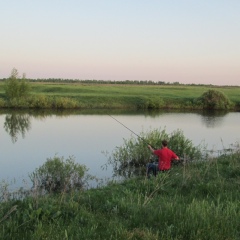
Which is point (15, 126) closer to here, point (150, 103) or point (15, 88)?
point (15, 88)

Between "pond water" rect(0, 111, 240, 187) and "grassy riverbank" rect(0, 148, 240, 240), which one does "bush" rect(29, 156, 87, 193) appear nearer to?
"pond water" rect(0, 111, 240, 187)

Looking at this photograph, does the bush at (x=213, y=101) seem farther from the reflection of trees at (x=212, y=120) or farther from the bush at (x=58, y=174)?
the bush at (x=58, y=174)

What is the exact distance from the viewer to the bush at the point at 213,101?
5788cm

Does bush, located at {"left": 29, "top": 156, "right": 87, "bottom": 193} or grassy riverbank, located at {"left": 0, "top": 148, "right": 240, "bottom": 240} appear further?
bush, located at {"left": 29, "top": 156, "right": 87, "bottom": 193}

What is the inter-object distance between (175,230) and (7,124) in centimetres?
2887

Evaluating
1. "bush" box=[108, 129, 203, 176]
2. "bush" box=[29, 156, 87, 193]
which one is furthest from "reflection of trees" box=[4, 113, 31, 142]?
"bush" box=[29, 156, 87, 193]

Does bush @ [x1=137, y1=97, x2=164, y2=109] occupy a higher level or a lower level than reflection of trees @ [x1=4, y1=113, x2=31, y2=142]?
higher

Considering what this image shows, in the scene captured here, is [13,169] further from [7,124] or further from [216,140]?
[7,124]

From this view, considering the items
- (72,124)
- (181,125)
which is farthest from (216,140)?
(72,124)

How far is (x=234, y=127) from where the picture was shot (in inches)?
1379

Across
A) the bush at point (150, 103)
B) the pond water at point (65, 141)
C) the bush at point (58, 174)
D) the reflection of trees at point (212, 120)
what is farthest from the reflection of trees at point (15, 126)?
the bush at point (150, 103)

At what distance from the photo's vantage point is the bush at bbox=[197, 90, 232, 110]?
57875 millimetres

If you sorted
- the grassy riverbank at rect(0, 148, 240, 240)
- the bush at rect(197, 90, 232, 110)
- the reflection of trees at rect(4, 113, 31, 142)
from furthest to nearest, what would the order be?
1. the bush at rect(197, 90, 232, 110)
2. the reflection of trees at rect(4, 113, 31, 142)
3. the grassy riverbank at rect(0, 148, 240, 240)

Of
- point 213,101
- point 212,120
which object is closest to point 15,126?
point 212,120
